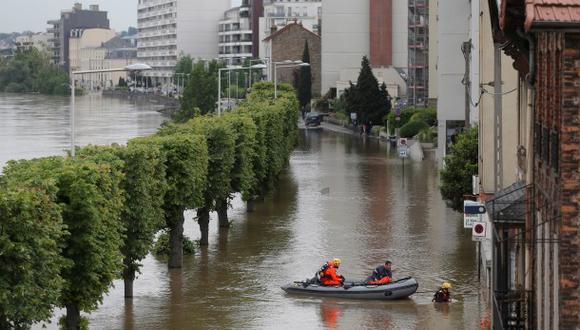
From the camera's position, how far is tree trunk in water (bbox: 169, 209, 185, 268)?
148 ft

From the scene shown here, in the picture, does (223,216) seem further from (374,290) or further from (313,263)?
(374,290)

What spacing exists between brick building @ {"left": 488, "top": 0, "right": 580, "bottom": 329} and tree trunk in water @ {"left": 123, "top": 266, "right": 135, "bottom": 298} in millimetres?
17660

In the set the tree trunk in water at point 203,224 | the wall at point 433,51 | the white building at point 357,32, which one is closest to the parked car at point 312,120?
the white building at point 357,32

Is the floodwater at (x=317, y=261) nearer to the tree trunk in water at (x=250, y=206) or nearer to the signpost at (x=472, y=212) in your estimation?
Result: the tree trunk in water at (x=250, y=206)

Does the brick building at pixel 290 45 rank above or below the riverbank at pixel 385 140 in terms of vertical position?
above

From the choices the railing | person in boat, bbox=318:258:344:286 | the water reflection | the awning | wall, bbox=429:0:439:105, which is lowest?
the water reflection

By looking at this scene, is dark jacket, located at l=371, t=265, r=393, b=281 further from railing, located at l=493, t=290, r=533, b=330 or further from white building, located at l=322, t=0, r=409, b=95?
white building, located at l=322, t=0, r=409, b=95

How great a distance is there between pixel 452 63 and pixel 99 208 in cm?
5299

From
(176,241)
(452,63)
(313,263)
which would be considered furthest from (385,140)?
(176,241)

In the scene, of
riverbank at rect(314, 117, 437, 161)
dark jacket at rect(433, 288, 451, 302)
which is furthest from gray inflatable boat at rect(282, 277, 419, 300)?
riverbank at rect(314, 117, 437, 161)

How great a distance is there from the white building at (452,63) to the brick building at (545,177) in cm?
5959

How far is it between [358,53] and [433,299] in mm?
110079

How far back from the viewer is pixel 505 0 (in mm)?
17391

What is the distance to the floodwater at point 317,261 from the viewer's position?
120 feet
